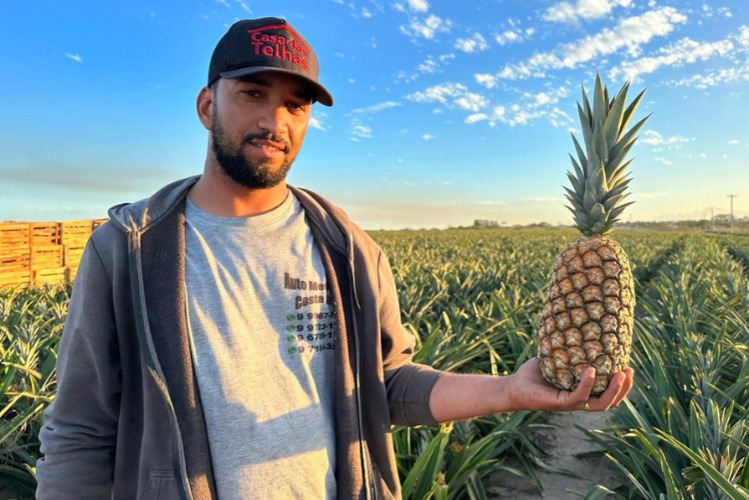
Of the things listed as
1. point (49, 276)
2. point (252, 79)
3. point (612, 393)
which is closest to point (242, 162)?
point (252, 79)

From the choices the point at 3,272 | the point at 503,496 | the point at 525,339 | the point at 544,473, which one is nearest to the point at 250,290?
the point at 503,496

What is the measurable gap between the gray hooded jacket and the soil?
7.87 ft

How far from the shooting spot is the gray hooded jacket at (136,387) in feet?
4.63

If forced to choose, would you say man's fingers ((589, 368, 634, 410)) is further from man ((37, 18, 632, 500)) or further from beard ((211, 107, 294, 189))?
beard ((211, 107, 294, 189))

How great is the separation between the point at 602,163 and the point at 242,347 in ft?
4.93

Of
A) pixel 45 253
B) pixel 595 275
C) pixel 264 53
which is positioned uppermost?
pixel 264 53

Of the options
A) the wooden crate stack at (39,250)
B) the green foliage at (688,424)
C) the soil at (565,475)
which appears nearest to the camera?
the green foliage at (688,424)

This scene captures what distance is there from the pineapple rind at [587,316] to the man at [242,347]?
0.26 ft

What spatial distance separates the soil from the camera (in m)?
3.48

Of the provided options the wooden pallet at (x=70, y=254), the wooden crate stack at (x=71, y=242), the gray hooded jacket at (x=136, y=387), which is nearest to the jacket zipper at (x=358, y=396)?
the gray hooded jacket at (x=136, y=387)

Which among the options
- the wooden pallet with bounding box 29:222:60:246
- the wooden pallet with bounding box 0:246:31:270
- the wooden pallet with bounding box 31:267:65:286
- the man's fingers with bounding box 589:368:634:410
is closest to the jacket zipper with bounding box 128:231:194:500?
the man's fingers with bounding box 589:368:634:410

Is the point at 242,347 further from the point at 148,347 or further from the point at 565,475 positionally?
the point at 565,475

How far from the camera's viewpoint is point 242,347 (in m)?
1.50

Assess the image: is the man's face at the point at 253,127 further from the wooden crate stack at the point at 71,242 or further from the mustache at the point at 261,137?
the wooden crate stack at the point at 71,242
